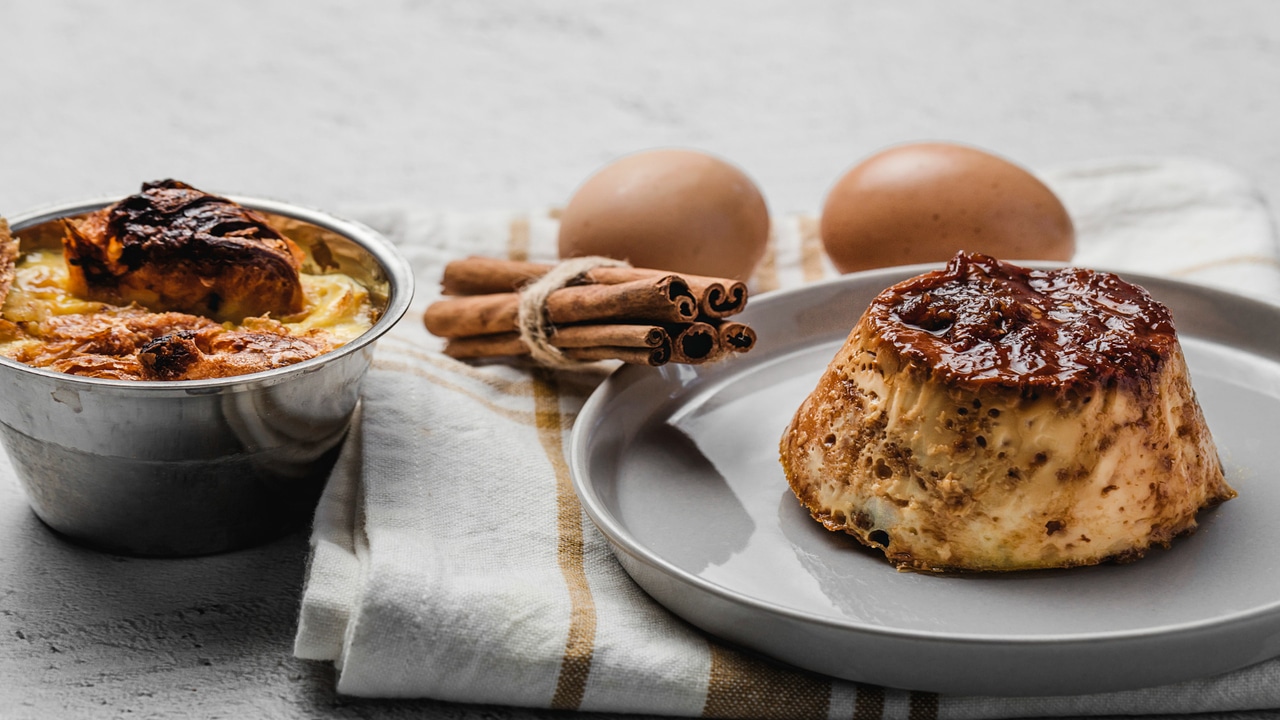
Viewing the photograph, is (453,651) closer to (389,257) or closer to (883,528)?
(883,528)

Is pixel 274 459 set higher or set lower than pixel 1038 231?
lower

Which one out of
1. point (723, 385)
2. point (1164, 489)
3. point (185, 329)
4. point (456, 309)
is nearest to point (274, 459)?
point (185, 329)

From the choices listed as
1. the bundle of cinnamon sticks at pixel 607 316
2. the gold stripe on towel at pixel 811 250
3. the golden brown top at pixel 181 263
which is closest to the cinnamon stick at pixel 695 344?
the bundle of cinnamon sticks at pixel 607 316

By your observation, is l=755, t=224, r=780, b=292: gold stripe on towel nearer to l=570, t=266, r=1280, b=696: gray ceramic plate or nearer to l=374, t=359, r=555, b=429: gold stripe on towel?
l=570, t=266, r=1280, b=696: gray ceramic plate

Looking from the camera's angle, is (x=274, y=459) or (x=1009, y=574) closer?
(x=1009, y=574)

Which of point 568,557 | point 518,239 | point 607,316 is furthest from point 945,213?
point 568,557

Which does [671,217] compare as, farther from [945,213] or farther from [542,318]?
[945,213]

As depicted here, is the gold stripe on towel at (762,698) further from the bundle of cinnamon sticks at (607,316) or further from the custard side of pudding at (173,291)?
the custard side of pudding at (173,291)
